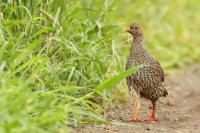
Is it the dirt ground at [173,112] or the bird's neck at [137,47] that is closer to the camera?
the dirt ground at [173,112]

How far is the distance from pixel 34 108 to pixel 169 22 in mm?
6825

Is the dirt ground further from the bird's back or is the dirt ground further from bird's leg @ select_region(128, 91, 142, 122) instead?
the bird's back

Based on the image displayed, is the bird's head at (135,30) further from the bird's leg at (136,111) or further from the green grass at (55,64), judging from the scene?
the bird's leg at (136,111)

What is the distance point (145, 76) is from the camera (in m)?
6.56

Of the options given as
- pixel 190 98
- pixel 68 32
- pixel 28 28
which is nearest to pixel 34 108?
pixel 28 28

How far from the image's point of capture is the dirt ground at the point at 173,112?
19.6 feet

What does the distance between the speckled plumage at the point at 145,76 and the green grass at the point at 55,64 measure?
0.20 metres

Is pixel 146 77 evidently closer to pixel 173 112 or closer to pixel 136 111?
pixel 136 111

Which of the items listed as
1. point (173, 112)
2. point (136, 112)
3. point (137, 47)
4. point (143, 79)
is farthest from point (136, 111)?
→ point (173, 112)

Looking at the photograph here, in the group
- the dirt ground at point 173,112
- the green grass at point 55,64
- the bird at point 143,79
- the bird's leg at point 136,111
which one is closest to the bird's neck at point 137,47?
the bird at point 143,79

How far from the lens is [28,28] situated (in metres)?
6.46

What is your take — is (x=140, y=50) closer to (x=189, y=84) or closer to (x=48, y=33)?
(x=48, y=33)

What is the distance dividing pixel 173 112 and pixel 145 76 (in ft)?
2.73

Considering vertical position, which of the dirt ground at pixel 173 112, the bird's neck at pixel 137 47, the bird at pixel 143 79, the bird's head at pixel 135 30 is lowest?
the dirt ground at pixel 173 112
